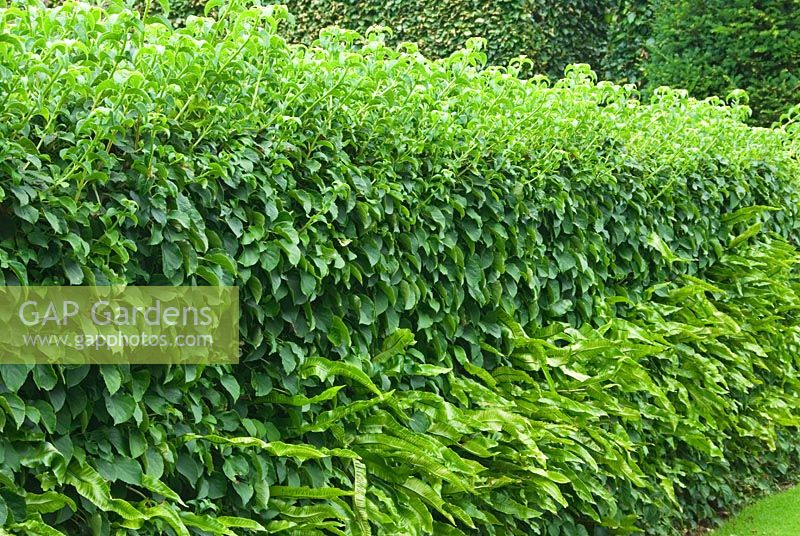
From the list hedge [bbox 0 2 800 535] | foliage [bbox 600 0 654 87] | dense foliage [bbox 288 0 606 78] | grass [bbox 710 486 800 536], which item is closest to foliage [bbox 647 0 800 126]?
foliage [bbox 600 0 654 87]

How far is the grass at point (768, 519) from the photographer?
547cm

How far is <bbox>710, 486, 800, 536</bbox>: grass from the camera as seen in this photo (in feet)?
17.9

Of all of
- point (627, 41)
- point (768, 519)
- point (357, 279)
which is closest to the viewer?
point (357, 279)

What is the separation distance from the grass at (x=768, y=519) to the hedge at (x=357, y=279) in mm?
326

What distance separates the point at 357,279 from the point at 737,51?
7.16 metres

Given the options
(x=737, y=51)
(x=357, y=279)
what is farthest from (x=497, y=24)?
(x=357, y=279)

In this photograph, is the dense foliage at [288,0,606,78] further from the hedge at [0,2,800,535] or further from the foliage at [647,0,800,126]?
the hedge at [0,2,800,535]

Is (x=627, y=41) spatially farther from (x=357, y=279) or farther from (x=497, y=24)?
(x=357, y=279)

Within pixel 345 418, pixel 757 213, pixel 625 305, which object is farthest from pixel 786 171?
pixel 345 418

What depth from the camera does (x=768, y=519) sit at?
5672 millimetres

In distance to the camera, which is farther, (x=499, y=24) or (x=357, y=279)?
(x=499, y=24)

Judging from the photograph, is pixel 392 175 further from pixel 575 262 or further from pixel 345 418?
pixel 575 262

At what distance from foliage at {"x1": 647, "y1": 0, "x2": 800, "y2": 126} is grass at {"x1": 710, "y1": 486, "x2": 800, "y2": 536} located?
14.8ft

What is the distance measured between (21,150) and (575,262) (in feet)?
9.35
